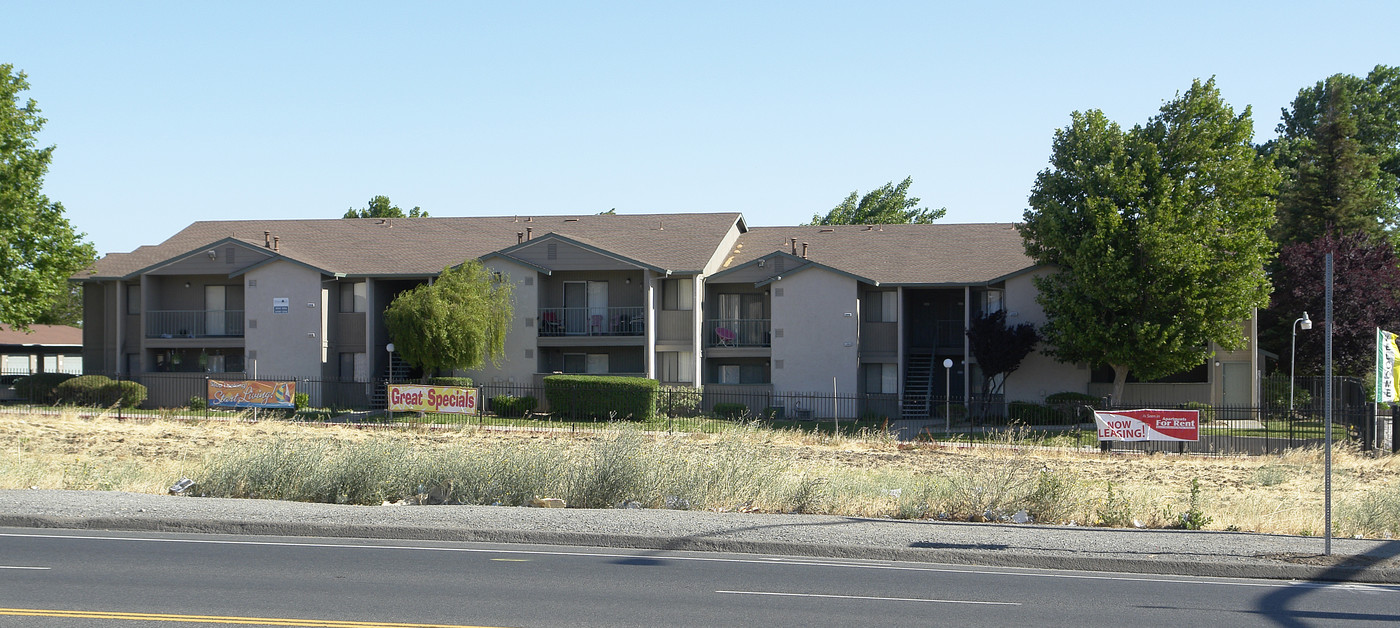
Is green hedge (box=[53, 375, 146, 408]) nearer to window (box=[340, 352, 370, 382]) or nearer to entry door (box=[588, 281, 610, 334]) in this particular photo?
window (box=[340, 352, 370, 382])

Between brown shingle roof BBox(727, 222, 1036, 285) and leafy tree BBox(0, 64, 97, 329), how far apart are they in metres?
23.9

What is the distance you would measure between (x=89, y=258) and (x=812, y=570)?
3759 centimetres

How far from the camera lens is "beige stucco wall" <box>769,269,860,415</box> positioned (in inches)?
1544

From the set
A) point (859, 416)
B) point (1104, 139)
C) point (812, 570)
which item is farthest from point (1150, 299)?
point (812, 570)

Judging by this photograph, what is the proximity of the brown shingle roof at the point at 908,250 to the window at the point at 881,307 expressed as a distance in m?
0.89

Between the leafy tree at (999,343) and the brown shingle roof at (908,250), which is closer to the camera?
the leafy tree at (999,343)

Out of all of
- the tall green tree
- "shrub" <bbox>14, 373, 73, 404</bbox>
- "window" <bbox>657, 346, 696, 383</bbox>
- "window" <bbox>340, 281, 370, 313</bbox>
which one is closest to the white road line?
"window" <bbox>657, 346, 696, 383</bbox>

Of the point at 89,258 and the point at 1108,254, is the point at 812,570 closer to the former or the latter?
the point at 1108,254

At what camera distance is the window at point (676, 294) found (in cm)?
4081

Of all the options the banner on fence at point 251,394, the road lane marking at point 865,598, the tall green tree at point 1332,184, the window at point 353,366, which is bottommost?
the road lane marking at point 865,598

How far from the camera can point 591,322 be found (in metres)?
41.0

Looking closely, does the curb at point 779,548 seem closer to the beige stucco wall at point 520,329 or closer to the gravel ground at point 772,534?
the gravel ground at point 772,534

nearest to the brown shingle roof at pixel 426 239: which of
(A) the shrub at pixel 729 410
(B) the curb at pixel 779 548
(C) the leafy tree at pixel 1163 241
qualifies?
(A) the shrub at pixel 729 410

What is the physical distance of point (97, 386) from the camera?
39062 millimetres
